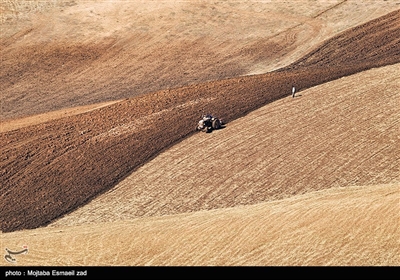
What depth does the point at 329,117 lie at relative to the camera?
4409 cm

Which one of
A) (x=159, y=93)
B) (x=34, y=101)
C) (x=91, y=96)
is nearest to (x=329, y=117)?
(x=159, y=93)

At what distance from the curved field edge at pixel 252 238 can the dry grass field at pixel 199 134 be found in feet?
0.29

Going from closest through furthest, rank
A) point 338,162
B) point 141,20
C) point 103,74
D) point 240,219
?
point 240,219 < point 338,162 < point 103,74 < point 141,20

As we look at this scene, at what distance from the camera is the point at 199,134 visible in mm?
44438

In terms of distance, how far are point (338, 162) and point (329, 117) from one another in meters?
7.12

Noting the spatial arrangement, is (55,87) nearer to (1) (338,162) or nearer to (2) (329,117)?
(2) (329,117)

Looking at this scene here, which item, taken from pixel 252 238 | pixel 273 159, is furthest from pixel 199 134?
pixel 252 238

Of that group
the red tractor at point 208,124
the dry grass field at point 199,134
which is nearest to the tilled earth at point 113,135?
the dry grass field at point 199,134

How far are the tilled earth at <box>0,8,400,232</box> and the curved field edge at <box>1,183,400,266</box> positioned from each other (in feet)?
19.6

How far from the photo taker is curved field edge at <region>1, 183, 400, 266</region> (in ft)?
81.2

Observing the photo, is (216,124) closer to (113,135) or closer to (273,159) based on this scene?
(273,159)

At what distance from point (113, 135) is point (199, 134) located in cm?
600
